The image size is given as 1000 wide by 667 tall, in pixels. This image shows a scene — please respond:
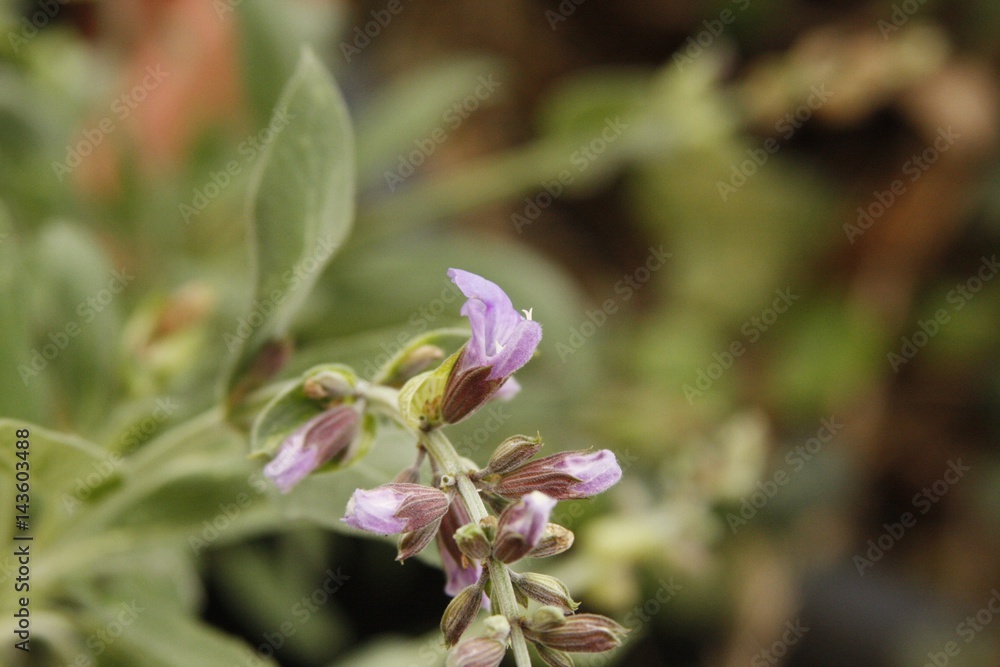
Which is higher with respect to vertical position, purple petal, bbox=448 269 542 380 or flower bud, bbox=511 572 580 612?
purple petal, bbox=448 269 542 380

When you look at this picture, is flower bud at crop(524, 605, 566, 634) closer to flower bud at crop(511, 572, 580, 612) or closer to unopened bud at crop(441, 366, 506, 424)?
flower bud at crop(511, 572, 580, 612)

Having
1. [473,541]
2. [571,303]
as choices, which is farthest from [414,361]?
[571,303]

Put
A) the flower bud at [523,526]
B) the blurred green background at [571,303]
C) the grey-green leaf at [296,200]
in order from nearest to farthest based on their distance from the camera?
the flower bud at [523,526] → the grey-green leaf at [296,200] → the blurred green background at [571,303]

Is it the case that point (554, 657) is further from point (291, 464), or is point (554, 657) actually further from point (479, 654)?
point (291, 464)

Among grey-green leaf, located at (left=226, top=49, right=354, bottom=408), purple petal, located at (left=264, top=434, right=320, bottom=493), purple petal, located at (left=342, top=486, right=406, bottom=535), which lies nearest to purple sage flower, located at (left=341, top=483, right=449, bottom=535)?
purple petal, located at (left=342, top=486, right=406, bottom=535)

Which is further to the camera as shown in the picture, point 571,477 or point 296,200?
point 296,200

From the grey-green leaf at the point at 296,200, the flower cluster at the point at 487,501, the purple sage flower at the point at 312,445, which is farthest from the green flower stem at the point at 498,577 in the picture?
the grey-green leaf at the point at 296,200

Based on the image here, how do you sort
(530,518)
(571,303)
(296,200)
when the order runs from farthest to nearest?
(571,303), (296,200), (530,518)

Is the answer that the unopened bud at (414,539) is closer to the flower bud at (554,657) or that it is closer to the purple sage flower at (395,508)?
the purple sage flower at (395,508)
